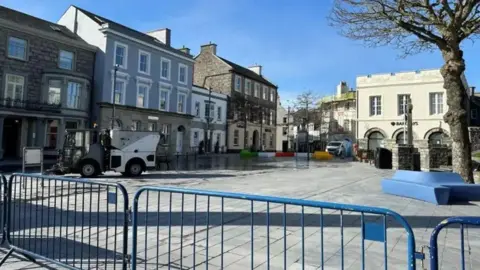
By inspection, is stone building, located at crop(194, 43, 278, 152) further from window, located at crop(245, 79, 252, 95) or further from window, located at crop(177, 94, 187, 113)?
window, located at crop(177, 94, 187, 113)

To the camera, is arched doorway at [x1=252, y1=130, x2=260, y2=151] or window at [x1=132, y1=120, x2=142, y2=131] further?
arched doorway at [x1=252, y1=130, x2=260, y2=151]

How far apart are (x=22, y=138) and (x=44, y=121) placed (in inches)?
72.5

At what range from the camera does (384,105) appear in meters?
40.4

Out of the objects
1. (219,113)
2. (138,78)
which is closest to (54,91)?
A: (138,78)

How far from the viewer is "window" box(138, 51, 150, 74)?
32.7 metres

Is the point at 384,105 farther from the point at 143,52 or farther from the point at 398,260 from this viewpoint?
the point at 398,260

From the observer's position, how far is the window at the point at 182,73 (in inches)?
1473

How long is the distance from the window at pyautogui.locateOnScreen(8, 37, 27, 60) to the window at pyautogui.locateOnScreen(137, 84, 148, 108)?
9754mm

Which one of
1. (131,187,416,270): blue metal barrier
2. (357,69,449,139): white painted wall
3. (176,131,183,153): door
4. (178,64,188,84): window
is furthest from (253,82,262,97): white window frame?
(131,187,416,270): blue metal barrier

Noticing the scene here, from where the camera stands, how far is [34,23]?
2711cm

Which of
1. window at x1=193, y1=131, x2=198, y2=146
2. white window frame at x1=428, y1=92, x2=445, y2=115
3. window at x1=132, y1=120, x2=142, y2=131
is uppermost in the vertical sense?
white window frame at x1=428, y1=92, x2=445, y2=115

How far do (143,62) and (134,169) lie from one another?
19717 millimetres

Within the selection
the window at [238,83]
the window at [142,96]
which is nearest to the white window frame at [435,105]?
the window at [238,83]

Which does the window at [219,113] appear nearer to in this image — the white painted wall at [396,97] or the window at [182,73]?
the window at [182,73]
